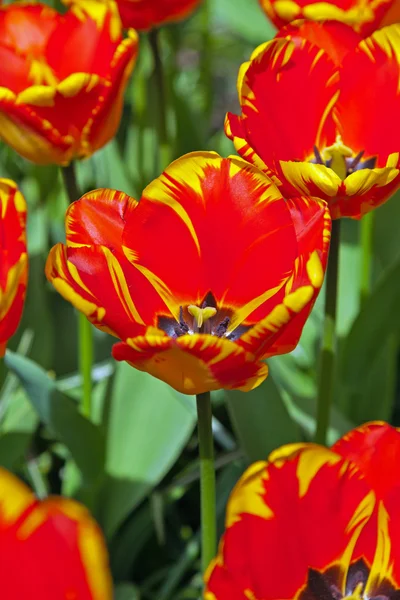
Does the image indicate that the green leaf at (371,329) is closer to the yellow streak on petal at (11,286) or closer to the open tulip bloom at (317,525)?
the open tulip bloom at (317,525)

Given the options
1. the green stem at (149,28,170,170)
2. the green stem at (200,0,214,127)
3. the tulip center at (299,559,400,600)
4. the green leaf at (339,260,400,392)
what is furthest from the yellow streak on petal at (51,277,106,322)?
the green stem at (200,0,214,127)

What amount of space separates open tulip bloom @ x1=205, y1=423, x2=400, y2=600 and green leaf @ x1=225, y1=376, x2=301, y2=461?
28 centimetres

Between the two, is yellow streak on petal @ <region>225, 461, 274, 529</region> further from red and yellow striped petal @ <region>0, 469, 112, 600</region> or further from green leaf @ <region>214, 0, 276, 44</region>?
green leaf @ <region>214, 0, 276, 44</region>

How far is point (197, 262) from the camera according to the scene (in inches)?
28.4

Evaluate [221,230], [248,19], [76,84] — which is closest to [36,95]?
[76,84]

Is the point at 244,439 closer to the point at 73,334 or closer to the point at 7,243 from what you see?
the point at 7,243

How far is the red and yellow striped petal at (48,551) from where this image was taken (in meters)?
0.42

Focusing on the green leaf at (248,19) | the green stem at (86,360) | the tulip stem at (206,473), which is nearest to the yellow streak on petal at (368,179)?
the tulip stem at (206,473)

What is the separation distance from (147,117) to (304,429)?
78 cm

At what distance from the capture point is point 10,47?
3.25 feet

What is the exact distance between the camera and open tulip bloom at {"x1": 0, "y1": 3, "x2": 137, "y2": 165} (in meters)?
0.85

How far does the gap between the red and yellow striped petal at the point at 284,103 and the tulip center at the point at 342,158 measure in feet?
0.04

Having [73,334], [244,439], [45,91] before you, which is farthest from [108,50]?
[73,334]

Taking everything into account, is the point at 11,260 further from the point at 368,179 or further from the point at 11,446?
the point at 11,446
